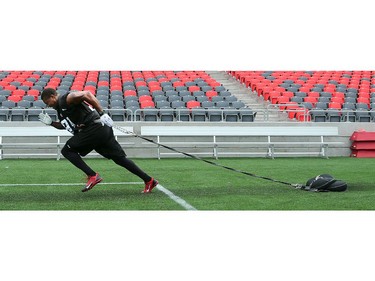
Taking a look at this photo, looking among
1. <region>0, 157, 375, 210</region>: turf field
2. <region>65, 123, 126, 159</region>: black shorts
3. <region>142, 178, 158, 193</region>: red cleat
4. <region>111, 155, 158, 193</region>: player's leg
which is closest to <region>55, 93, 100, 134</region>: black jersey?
<region>65, 123, 126, 159</region>: black shorts

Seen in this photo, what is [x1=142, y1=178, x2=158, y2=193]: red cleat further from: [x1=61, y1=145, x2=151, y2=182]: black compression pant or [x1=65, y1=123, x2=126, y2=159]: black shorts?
[x1=65, y1=123, x2=126, y2=159]: black shorts

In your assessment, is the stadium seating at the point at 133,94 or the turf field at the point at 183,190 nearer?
the turf field at the point at 183,190

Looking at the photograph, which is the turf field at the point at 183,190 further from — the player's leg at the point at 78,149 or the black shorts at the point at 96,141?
the black shorts at the point at 96,141

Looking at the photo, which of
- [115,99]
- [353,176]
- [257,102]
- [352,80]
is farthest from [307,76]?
[353,176]

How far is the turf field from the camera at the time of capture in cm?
860

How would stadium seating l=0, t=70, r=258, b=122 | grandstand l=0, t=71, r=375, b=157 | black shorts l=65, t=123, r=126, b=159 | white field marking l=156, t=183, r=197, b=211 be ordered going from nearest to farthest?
white field marking l=156, t=183, r=197, b=211 < black shorts l=65, t=123, r=126, b=159 < grandstand l=0, t=71, r=375, b=157 < stadium seating l=0, t=70, r=258, b=122

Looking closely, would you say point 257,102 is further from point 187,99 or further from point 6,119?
point 6,119

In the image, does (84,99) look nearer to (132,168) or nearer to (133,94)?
(132,168)

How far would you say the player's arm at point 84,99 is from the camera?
29.5 ft

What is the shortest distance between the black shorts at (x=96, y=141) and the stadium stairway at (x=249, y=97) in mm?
11951

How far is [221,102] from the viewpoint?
22.2 meters

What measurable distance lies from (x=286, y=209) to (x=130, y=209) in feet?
6.38

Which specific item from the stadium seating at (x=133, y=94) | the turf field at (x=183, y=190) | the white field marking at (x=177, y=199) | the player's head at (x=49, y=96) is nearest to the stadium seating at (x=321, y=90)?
the stadium seating at (x=133, y=94)

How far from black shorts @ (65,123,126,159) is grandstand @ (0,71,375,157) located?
9293 mm
